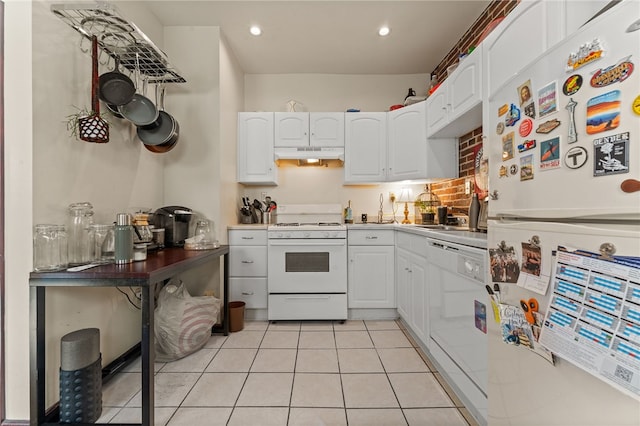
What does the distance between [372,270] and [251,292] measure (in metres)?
1.21

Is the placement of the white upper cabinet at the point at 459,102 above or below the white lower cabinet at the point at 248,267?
above

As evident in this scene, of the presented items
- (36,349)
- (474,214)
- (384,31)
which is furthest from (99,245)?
(384,31)

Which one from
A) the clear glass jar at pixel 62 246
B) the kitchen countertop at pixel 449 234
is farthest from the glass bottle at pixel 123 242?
the kitchen countertop at pixel 449 234

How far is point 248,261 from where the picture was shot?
2.78 metres

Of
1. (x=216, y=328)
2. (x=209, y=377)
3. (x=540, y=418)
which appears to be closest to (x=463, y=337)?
(x=540, y=418)

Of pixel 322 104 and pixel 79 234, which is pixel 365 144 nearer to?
pixel 322 104

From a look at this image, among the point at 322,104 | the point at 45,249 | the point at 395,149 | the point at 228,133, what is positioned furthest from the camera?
the point at 322,104

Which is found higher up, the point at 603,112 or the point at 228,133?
the point at 228,133

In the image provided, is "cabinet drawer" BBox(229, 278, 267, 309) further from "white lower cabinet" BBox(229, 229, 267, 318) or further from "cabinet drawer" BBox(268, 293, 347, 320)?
"cabinet drawer" BBox(268, 293, 347, 320)

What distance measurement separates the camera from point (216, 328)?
2.56 m

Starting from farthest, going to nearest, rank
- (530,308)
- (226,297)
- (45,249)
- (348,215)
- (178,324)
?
(348,215), (226,297), (178,324), (45,249), (530,308)

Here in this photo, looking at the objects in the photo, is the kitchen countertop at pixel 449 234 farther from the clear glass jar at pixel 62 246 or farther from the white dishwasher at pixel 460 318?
the clear glass jar at pixel 62 246

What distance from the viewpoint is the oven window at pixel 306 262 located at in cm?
273

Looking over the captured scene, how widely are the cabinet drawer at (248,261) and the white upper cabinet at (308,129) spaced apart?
118cm
